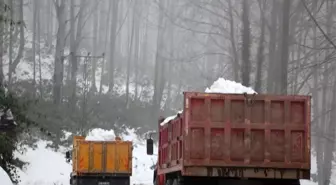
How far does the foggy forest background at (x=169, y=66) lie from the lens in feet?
111

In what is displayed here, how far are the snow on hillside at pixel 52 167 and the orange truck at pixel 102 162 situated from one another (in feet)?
1.93

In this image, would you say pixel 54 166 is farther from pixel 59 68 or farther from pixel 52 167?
pixel 59 68

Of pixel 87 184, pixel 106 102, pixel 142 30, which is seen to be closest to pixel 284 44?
pixel 87 184

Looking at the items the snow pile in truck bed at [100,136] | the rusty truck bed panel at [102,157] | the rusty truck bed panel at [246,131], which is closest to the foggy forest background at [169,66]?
the snow pile in truck bed at [100,136]

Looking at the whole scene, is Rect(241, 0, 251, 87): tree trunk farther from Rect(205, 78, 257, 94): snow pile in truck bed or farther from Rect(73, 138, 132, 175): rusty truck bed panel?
Rect(205, 78, 257, 94): snow pile in truck bed

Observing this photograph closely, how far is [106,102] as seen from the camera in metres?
51.9

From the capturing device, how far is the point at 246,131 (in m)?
13.8

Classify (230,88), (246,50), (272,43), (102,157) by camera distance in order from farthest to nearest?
(246,50), (272,43), (102,157), (230,88)

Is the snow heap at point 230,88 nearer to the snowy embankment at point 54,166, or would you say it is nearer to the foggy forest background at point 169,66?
the foggy forest background at point 169,66

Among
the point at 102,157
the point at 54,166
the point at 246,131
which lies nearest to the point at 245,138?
the point at 246,131

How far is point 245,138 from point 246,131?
15 centimetres

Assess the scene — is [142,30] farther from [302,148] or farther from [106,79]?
[302,148]

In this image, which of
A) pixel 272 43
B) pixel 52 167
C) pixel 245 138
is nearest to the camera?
pixel 245 138

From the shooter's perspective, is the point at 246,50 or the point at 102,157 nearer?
the point at 102,157
